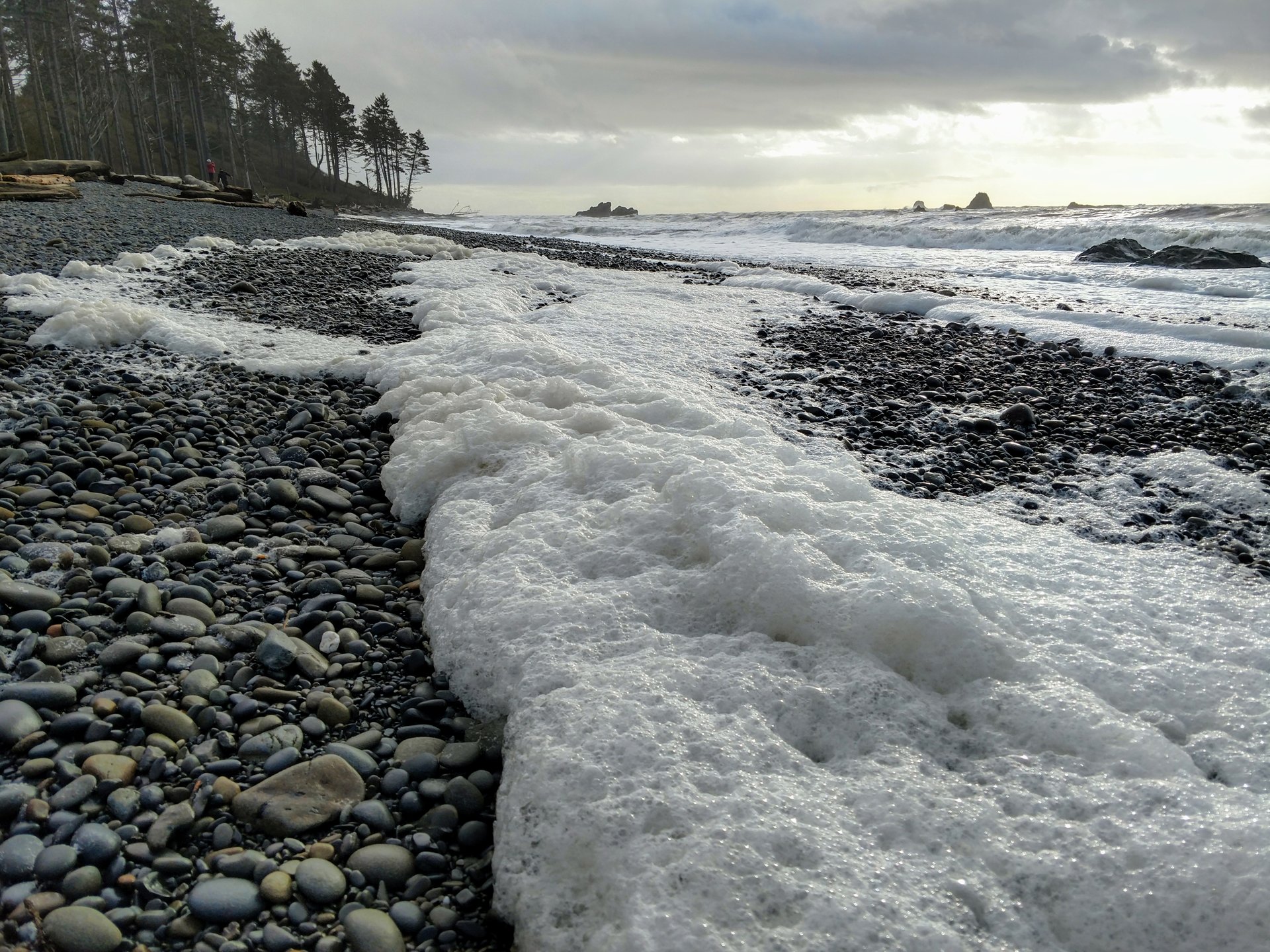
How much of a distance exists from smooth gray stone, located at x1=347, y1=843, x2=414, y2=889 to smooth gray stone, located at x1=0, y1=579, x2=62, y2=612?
1.54m

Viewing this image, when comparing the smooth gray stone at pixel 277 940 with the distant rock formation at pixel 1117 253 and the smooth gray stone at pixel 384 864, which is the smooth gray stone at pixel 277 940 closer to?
the smooth gray stone at pixel 384 864

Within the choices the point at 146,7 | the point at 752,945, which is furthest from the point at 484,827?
the point at 146,7

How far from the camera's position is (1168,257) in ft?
54.1

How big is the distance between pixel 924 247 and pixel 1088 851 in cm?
2502

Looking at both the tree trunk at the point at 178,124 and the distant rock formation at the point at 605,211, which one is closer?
the tree trunk at the point at 178,124

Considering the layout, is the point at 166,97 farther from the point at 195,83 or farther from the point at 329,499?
the point at 329,499

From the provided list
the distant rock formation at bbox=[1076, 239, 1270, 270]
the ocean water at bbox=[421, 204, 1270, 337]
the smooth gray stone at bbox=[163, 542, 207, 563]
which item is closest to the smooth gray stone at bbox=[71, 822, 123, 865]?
the smooth gray stone at bbox=[163, 542, 207, 563]

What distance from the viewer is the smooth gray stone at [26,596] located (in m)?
2.40

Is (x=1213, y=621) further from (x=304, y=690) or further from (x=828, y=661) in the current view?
(x=304, y=690)

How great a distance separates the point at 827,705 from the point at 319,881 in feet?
4.65

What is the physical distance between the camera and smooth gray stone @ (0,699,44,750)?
6.18ft

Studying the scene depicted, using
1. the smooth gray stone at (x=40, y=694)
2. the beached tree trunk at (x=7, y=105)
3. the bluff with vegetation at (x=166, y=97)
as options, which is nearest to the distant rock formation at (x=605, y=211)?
the bluff with vegetation at (x=166, y=97)

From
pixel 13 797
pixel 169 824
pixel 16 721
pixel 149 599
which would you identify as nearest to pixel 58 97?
pixel 149 599

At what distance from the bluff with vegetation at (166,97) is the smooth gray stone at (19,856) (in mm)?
31946
